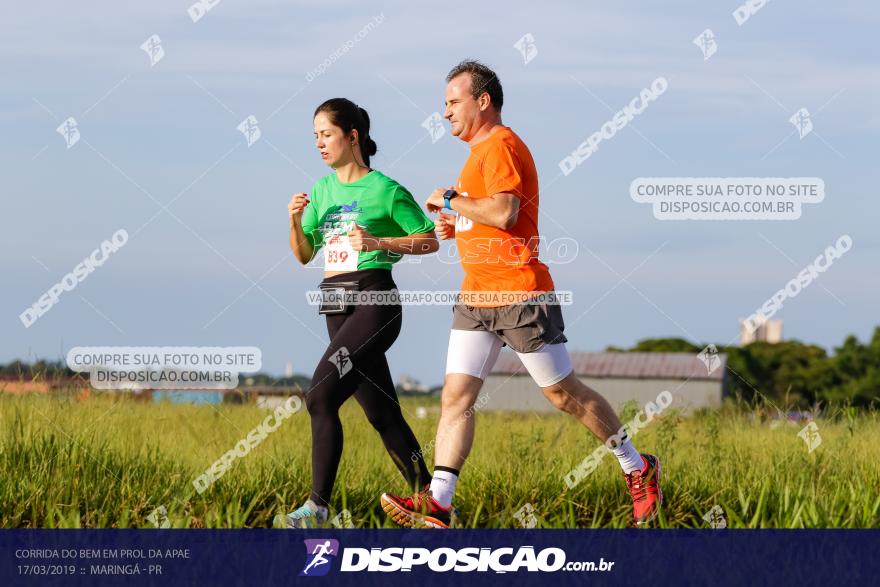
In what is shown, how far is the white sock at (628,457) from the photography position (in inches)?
237

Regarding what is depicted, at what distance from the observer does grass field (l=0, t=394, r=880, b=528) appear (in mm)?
6113

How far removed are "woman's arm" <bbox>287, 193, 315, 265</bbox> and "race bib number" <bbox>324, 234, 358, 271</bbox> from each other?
0.14 m

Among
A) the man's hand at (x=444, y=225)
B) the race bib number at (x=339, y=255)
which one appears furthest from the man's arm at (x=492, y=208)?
the race bib number at (x=339, y=255)

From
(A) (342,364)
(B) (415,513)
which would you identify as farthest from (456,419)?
(A) (342,364)

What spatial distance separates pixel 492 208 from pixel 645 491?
6.07 feet

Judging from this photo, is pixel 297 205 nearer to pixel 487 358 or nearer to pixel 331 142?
pixel 331 142

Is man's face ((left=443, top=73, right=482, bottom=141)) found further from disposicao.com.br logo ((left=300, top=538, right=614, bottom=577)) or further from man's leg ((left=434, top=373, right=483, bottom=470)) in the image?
disposicao.com.br logo ((left=300, top=538, right=614, bottom=577))

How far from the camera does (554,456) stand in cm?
733

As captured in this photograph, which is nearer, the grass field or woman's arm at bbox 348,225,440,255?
woman's arm at bbox 348,225,440,255

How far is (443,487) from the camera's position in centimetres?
575

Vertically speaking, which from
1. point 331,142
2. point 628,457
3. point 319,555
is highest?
point 331,142

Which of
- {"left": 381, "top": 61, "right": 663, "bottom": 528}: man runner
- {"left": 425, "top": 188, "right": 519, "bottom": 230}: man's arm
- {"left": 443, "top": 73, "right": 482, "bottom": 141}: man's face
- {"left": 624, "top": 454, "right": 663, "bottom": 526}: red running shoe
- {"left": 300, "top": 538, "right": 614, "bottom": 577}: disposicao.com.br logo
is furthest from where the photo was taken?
{"left": 624, "top": 454, "right": 663, "bottom": 526}: red running shoe

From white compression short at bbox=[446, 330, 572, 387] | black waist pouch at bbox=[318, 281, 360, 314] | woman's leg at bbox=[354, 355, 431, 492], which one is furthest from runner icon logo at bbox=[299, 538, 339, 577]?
black waist pouch at bbox=[318, 281, 360, 314]

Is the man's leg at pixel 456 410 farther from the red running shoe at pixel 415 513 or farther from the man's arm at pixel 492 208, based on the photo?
the man's arm at pixel 492 208
